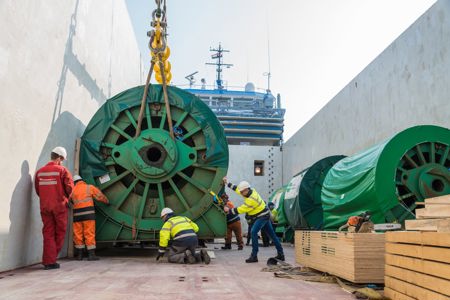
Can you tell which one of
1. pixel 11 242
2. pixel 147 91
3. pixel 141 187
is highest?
→ pixel 147 91

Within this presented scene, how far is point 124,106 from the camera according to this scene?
7.28 metres

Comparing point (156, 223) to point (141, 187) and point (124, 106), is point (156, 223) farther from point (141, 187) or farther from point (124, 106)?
point (124, 106)

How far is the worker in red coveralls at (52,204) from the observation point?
5.21m

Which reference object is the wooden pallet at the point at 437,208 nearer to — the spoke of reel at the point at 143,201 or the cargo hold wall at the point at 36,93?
the cargo hold wall at the point at 36,93

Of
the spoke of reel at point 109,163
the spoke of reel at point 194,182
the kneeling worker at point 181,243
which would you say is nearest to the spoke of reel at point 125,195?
the spoke of reel at point 109,163

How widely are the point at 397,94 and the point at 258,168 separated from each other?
10.6 meters

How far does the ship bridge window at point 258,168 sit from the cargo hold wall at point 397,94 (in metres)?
5.34

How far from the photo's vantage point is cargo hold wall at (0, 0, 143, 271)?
4652 millimetres

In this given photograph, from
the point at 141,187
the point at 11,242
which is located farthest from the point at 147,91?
the point at 11,242

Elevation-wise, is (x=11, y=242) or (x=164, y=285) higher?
(x=11, y=242)

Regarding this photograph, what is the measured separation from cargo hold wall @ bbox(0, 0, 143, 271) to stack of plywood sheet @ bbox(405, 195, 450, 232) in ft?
13.5

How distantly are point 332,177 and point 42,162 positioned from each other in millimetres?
4714

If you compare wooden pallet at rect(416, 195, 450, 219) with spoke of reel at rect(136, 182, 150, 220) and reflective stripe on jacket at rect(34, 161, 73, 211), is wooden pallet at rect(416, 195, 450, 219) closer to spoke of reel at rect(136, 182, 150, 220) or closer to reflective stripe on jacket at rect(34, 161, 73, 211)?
reflective stripe on jacket at rect(34, 161, 73, 211)

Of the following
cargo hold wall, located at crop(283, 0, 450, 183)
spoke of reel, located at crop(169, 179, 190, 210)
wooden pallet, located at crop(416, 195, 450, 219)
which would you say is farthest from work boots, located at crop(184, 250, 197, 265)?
cargo hold wall, located at crop(283, 0, 450, 183)
